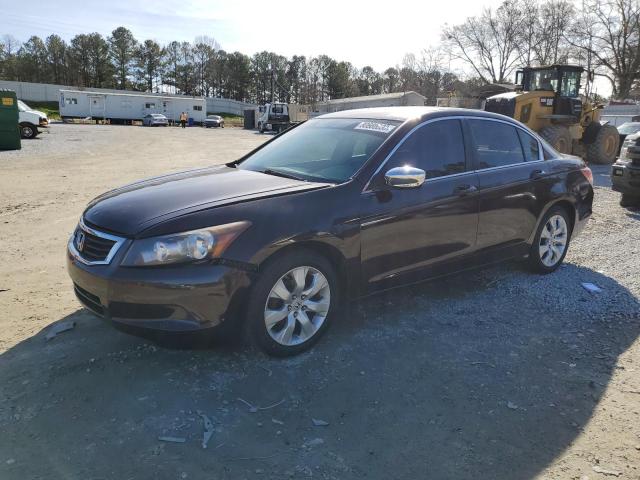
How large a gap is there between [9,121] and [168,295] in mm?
18928

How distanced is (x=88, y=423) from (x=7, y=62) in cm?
10136

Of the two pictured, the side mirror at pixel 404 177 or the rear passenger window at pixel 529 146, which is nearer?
the side mirror at pixel 404 177

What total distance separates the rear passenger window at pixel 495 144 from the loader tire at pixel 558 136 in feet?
33.9

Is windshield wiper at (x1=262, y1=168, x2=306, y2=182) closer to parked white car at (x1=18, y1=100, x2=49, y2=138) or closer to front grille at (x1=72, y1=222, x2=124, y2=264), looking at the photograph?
front grille at (x1=72, y1=222, x2=124, y2=264)

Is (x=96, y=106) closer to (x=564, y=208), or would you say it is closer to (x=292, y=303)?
(x=564, y=208)

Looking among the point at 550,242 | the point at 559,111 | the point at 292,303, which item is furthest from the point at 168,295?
the point at 559,111

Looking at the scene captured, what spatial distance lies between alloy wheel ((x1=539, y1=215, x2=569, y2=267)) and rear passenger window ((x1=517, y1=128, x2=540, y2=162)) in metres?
0.69

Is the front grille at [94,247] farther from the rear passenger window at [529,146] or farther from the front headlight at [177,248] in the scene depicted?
the rear passenger window at [529,146]

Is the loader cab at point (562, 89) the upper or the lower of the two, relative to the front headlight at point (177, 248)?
upper

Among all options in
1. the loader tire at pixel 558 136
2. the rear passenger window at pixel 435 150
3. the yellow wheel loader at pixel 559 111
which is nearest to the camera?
the rear passenger window at pixel 435 150

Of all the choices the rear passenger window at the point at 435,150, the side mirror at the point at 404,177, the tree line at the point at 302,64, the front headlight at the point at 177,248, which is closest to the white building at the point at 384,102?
the tree line at the point at 302,64

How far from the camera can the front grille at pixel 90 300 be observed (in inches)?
127

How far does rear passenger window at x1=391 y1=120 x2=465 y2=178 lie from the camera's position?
414 cm

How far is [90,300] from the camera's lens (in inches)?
131
